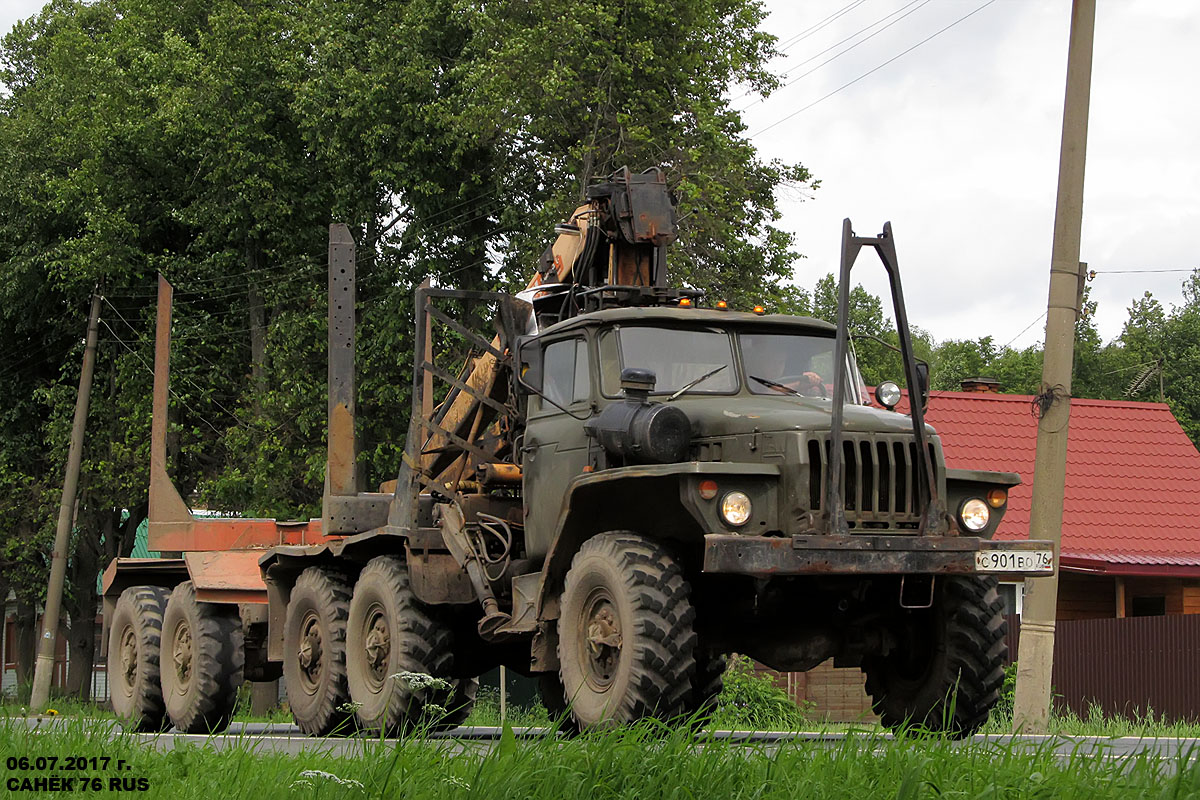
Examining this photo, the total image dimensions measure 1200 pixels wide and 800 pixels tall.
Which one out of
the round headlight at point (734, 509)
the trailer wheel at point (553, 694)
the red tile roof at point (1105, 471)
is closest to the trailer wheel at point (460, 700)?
the trailer wheel at point (553, 694)

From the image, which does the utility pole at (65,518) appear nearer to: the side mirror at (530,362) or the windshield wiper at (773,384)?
the side mirror at (530,362)

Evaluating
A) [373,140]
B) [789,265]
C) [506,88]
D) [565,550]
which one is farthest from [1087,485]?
[565,550]

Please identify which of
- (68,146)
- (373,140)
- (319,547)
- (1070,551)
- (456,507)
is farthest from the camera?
(68,146)

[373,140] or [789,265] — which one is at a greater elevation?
[373,140]

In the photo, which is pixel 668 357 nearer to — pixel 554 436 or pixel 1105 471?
pixel 554 436

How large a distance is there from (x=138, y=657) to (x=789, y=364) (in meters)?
8.01

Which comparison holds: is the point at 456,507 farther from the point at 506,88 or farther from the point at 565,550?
the point at 506,88

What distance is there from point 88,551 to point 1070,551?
24.3 m

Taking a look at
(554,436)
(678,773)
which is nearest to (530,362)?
(554,436)

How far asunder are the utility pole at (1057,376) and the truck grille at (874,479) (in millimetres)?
4074

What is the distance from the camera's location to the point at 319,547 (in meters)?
13.6

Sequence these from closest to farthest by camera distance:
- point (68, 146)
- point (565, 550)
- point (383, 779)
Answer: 1. point (383, 779)
2. point (565, 550)
3. point (68, 146)

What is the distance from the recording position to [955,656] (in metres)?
10.3

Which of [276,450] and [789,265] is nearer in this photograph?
[789,265]
